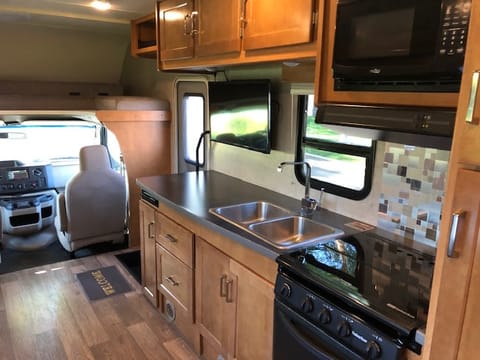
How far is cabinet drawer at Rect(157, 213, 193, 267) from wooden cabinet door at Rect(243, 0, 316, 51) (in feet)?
3.65

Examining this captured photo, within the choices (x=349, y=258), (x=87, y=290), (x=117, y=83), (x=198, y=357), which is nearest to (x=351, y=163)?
(x=349, y=258)

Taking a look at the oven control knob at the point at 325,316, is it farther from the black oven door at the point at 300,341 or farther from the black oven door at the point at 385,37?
the black oven door at the point at 385,37

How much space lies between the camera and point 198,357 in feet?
7.60

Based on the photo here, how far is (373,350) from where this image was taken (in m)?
1.17

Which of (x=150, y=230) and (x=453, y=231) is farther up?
(x=453, y=231)

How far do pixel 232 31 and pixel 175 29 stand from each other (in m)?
0.75

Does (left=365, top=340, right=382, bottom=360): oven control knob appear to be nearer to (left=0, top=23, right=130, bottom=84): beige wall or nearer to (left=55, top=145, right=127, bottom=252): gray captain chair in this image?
(left=55, top=145, right=127, bottom=252): gray captain chair

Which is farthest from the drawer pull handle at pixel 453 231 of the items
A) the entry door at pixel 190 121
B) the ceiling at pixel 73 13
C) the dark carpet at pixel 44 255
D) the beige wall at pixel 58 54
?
the beige wall at pixel 58 54

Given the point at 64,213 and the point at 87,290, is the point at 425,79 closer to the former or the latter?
the point at 87,290

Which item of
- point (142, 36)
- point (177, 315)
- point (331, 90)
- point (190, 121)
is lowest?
point (177, 315)

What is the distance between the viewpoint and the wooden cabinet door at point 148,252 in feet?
8.82

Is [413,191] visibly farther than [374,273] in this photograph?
Yes

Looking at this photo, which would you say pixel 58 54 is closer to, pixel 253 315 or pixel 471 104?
pixel 253 315

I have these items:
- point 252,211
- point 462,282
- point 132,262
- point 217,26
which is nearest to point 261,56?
point 217,26
